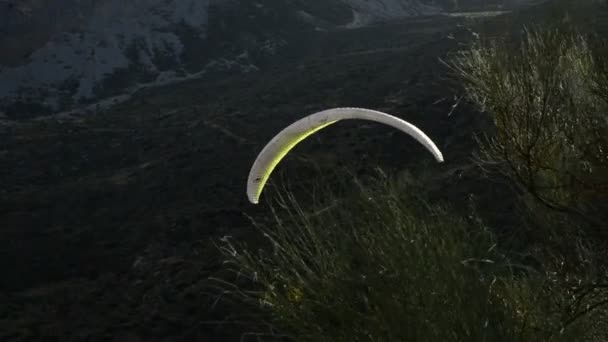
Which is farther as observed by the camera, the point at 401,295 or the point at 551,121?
the point at 551,121

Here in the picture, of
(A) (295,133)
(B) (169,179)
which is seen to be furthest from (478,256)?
(B) (169,179)

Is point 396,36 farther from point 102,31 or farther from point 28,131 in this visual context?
point 28,131

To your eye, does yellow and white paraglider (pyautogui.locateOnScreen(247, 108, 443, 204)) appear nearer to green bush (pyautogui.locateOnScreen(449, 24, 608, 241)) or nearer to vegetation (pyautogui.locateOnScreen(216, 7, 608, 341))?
vegetation (pyautogui.locateOnScreen(216, 7, 608, 341))

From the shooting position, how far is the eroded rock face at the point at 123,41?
5303 cm

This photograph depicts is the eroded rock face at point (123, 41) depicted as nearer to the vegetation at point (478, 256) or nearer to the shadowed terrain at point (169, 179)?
the shadowed terrain at point (169, 179)

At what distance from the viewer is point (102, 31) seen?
59.5 meters

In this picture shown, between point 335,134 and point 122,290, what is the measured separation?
1370 centimetres

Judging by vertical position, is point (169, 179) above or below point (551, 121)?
below

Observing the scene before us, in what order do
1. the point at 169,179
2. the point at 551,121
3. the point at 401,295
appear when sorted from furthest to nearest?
the point at 169,179 → the point at 551,121 → the point at 401,295

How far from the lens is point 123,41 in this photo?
59.7 meters

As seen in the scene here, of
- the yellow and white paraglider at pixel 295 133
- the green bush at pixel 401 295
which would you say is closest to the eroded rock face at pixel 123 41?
the yellow and white paraglider at pixel 295 133

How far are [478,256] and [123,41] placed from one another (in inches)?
2289

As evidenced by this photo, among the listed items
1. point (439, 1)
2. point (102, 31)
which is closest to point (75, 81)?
point (102, 31)

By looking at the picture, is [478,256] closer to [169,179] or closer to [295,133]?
[295,133]
